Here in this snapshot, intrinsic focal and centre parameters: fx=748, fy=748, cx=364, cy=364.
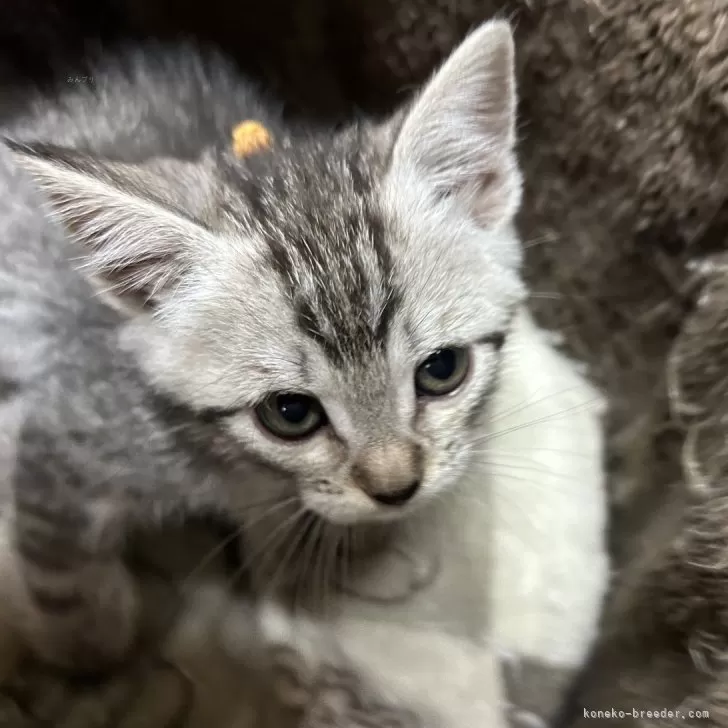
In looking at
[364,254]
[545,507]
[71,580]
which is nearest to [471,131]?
[364,254]

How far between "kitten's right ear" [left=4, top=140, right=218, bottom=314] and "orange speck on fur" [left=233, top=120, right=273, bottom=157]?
0.27 feet

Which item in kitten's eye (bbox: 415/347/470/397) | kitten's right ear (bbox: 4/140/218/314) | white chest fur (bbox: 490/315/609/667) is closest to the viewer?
kitten's right ear (bbox: 4/140/218/314)

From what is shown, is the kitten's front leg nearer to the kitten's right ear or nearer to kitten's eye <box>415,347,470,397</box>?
the kitten's right ear

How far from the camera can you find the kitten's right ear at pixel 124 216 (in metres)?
0.67

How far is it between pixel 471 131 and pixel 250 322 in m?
0.31

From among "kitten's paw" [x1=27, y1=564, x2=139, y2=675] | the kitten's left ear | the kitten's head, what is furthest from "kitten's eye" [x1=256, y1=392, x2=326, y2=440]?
"kitten's paw" [x1=27, y1=564, x2=139, y2=675]

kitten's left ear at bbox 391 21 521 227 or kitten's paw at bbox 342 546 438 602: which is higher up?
kitten's left ear at bbox 391 21 521 227

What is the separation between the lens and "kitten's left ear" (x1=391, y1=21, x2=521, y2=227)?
2.36ft

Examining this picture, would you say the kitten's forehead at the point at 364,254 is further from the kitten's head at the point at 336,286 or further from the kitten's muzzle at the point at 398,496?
the kitten's muzzle at the point at 398,496

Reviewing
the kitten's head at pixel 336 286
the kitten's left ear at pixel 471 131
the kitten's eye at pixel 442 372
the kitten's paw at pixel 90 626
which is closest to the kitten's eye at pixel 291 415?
the kitten's head at pixel 336 286

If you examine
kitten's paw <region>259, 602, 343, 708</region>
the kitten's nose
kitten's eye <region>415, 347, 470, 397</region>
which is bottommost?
kitten's paw <region>259, 602, 343, 708</region>

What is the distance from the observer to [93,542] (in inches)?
37.2

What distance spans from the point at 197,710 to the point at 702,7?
3.48ft

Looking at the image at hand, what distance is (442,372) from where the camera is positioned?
81cm
